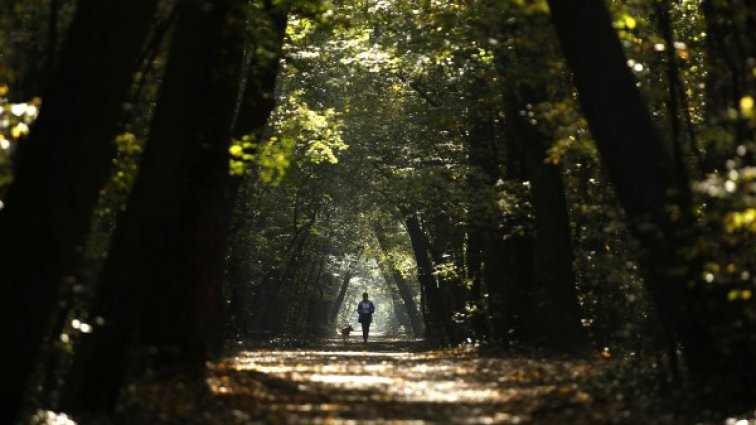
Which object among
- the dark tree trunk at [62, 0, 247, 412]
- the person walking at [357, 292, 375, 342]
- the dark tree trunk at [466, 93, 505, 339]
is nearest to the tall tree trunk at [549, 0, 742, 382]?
the dark tree trunk at [62, 0, 247, 412]

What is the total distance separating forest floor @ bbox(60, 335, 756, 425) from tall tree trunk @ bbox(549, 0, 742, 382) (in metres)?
0.84

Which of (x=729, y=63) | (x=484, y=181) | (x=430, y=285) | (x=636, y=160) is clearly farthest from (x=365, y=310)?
(x=636, y=160)

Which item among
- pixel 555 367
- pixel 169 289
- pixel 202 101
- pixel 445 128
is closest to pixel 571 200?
pixel 445 128

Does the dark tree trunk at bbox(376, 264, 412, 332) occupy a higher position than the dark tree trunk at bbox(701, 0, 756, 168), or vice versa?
the dark tree trunk at bbox(376, 264, 412, 332)

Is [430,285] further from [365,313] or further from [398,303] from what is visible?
[398,303]

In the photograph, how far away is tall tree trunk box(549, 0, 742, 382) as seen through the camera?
11.5m

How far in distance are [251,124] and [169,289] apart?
15.7 feet

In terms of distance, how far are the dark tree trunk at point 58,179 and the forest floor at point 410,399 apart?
1.61 meters

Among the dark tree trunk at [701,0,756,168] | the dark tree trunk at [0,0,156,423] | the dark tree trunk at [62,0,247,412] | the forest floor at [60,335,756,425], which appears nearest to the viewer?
the dark tree trunk at [0,0,156,423]

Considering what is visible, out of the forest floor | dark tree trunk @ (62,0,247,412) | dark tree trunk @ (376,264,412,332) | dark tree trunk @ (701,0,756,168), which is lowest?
the forest floor

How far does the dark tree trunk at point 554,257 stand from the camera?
21469 mm

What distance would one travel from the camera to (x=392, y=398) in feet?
42.2

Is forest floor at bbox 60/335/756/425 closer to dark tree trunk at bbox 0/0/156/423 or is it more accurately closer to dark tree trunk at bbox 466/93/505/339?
dark tree trunk at bbox 0/0/156/423

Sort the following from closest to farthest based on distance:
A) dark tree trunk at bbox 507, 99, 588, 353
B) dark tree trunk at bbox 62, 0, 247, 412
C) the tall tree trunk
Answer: dark tree trunk at bbox 62, 0, 247, 412 → the tall tree trunk → dark tree trunk at bbox 507, 99, 588, 353
